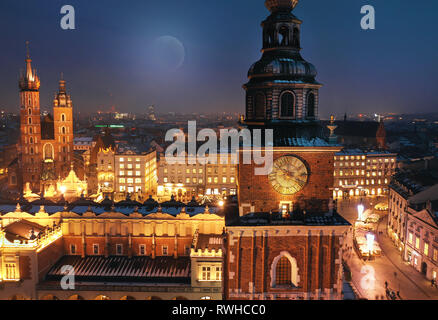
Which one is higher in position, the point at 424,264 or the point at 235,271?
the point at 235,271

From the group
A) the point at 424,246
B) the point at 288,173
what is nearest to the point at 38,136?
the point at 424,246

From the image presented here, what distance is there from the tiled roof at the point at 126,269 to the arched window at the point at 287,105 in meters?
23.0

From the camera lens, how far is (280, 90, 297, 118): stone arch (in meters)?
23.1

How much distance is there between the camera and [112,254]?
4481cm

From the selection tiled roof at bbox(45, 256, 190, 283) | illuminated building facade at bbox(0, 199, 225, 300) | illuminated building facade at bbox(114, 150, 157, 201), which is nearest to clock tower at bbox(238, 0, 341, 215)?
illuminated building facade at bbox(0, 199, 225, 300)

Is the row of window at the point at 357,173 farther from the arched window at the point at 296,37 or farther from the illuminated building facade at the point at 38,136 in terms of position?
the arched window at the point at 296,37

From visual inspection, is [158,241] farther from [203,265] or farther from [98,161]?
[98,161]

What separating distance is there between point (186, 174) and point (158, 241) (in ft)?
156

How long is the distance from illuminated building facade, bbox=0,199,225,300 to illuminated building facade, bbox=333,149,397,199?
63.7 m

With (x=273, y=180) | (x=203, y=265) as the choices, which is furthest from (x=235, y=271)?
(x=203, y=265)

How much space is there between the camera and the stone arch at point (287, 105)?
2308 centimetres

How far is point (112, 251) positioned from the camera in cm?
4478

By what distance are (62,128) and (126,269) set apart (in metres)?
76.5

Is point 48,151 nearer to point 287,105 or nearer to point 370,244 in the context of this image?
point 370,244
